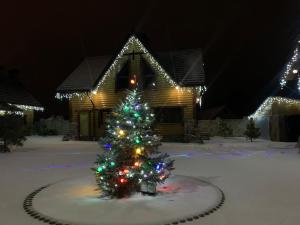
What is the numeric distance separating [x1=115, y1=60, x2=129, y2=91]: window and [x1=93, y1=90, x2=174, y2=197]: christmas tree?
1657 cm

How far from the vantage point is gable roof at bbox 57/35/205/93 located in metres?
22.3

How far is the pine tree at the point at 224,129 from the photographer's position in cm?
3075

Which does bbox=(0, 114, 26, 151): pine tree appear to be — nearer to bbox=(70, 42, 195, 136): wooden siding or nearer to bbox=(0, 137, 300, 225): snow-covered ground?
bbox=(0, 137, 300, 225): snow-covered ground

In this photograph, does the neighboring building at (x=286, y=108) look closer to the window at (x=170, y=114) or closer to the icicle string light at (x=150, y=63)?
the icicle string light at (x=150, y=63)

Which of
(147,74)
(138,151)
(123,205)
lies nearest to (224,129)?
(147,74)

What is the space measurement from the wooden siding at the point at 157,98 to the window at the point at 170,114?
11.2 inches

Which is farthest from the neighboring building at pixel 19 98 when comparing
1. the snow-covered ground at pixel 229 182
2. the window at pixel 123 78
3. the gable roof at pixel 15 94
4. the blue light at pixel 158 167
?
the blue light at pixel 158 167

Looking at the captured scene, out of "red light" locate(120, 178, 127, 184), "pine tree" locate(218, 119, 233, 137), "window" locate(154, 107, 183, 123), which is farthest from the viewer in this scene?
"pine tree" locate(218, 119, 233, 137)

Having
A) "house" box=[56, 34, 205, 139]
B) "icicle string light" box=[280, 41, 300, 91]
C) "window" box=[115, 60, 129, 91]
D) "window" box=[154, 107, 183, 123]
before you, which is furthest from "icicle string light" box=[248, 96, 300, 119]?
"window" box=[115, 60, 129, 91]

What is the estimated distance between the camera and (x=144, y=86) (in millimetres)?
23172

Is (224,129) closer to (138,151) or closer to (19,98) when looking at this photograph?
(19,98)

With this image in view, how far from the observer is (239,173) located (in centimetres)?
947

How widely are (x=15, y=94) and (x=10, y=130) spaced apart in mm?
19249

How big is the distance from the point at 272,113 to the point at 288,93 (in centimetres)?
253
